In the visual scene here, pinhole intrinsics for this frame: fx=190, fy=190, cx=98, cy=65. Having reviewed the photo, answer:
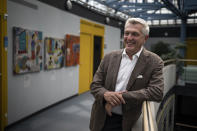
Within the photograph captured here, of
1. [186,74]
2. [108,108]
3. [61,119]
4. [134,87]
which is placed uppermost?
[134,87]

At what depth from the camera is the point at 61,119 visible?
4.54m

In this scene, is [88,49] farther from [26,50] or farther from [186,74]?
[186,74]

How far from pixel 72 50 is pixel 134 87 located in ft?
16.1

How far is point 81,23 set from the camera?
22.7 ft

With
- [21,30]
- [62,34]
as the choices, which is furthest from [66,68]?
[21,30]

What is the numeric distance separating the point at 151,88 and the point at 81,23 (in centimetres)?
578

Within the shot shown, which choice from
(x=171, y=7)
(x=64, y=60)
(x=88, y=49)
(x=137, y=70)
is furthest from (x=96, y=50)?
(x=137, y=70)

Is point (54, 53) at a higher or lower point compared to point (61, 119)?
higher

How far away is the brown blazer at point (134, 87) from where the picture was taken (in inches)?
58.0

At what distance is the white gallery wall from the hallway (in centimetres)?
17

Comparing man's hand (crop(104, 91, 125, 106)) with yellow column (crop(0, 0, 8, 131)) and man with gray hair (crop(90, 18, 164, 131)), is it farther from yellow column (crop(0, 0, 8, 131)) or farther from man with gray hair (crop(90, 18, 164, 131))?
yellow column (crop(0, 0, 8, 131))

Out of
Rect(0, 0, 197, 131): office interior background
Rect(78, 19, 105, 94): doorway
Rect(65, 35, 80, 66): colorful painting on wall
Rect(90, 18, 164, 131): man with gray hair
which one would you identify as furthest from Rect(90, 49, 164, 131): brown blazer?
Rect(78, 19, 105, 94): doorway

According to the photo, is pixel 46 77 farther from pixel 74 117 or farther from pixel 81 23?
pixel 81 23

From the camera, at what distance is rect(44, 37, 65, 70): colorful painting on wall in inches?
195
